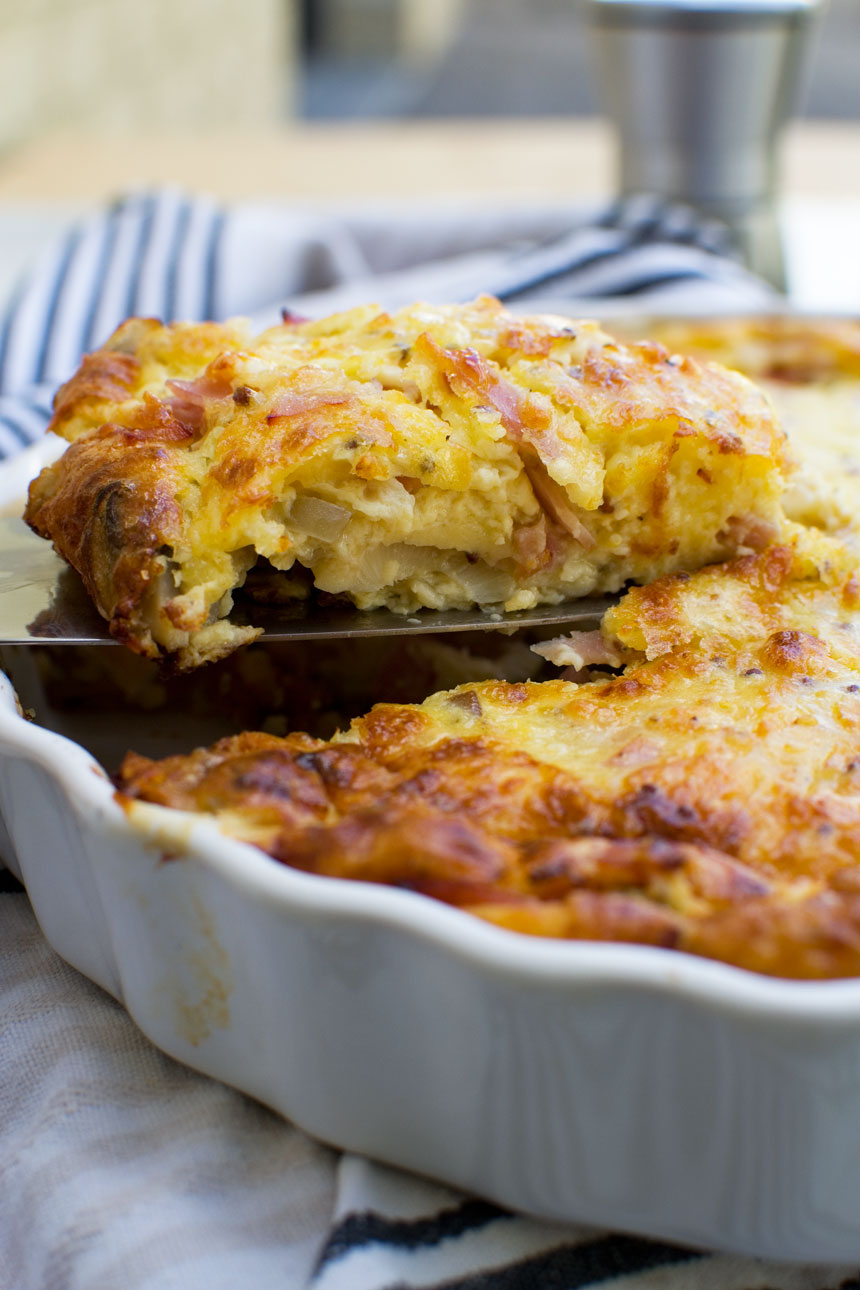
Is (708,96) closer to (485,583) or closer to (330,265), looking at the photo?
(330,265)

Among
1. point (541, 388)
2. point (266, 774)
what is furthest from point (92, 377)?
point (266, 774)

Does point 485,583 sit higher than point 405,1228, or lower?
higher

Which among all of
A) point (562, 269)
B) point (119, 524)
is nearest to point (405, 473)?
point (119, 524)

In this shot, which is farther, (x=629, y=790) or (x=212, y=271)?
(x=212, y=271)

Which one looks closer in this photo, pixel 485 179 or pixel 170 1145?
pixel 170 1145

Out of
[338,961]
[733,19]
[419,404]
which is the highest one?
[733,19]

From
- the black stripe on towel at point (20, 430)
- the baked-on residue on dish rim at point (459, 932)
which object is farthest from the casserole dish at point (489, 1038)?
the black stripe on towel at point (20, 430)

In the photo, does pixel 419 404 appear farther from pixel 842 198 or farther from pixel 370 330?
pixel 842 198
